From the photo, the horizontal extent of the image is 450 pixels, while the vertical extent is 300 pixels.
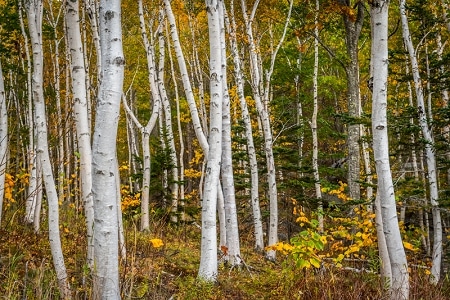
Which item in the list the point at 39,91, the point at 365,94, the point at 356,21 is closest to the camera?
the point at 39,91

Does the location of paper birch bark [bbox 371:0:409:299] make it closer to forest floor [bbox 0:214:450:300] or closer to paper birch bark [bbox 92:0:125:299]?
forest floor [bbox 0:214:450:300]

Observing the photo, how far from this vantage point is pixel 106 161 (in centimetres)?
274

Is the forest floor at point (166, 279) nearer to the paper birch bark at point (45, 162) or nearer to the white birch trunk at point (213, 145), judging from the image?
the paper birch bark at point (45, 162)

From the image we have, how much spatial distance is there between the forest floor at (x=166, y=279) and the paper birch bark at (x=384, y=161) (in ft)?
0.91

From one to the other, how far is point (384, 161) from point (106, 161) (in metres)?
2.76

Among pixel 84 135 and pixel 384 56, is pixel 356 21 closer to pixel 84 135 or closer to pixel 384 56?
pixel 384 56

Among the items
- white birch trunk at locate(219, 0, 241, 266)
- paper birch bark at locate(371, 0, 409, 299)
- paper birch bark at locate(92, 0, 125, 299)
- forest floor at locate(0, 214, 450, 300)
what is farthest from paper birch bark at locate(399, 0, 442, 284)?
paper birch bark at locate(92, 0, 125, 299)

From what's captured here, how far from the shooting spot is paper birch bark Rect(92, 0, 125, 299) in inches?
108

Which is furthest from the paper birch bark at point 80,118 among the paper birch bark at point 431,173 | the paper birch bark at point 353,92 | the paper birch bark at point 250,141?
the paper birch bark at point 353,92

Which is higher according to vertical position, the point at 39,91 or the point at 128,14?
the point at 128,14

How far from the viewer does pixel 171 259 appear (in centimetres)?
624

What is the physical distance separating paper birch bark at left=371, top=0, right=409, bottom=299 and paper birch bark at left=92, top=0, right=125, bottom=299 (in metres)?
2.65

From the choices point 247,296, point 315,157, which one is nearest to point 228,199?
point 247,296

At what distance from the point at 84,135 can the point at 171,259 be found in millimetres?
3192
